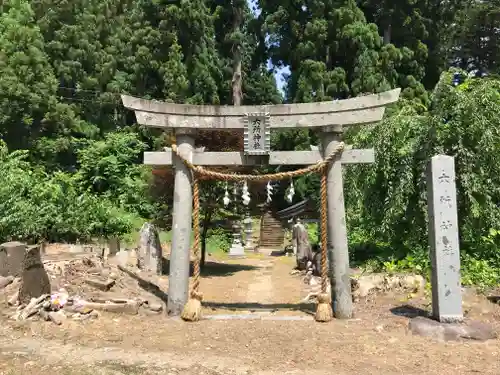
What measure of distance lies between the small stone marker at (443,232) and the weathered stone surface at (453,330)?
0.93 ft

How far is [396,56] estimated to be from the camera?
2459 cm

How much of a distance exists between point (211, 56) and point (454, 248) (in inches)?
899

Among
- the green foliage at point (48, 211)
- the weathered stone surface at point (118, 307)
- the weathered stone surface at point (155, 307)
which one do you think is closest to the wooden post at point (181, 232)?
the weathered stone surface at point (155, 307)

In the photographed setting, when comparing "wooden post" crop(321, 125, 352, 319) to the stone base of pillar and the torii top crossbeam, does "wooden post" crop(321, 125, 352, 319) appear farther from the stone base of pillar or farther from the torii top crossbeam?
the stone base of pillar

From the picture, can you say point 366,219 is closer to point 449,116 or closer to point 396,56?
point 449,116

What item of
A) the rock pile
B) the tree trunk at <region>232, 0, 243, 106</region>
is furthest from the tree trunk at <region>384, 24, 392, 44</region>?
the rock pile

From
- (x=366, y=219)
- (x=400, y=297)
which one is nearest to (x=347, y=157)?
(x=400, y=297)

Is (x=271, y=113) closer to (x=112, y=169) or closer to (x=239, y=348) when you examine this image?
(x=239, y=348)

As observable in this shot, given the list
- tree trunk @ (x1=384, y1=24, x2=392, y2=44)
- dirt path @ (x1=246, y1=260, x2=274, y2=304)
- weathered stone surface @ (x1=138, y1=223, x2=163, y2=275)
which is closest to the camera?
dirt path @ (x1=246, y1=260, x2=274, y2=304)

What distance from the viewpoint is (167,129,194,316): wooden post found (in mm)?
7695

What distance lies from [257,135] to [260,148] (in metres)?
0.23

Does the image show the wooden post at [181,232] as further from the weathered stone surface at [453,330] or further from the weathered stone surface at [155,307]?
the weathered stone surface at [453,330]

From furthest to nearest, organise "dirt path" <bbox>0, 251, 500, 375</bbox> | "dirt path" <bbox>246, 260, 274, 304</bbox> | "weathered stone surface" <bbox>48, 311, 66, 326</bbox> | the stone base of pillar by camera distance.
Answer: the stone base of pillar → "dirt path" <bbox>246, 260, 274, 304</bbox> → "weathered stone surface" <bbox>48, 311, 66, 326</bbox> → "dirt path" <bbox>0, 251, 500, 375</bbox>

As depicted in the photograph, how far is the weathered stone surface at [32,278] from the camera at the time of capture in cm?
719
